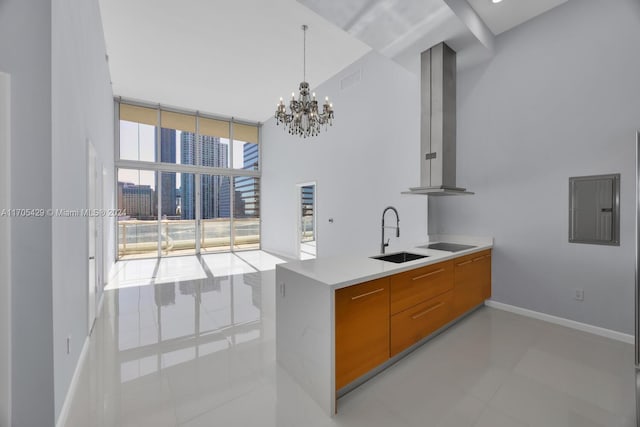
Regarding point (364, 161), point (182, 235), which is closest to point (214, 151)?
point (182, 235)

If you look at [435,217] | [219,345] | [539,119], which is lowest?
[219,345]

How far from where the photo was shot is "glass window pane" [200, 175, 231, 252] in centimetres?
750

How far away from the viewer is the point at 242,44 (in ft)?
13.6

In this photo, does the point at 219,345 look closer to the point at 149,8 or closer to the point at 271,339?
the point at 271,339

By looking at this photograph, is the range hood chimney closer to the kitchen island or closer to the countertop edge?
the countertop edge

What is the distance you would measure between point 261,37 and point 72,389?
4.53 metres

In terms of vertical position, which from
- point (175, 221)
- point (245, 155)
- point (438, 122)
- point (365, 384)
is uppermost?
point (245, 155)

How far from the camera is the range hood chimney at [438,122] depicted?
312cm

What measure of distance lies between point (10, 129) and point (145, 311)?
2672mm

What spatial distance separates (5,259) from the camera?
1.25 metres

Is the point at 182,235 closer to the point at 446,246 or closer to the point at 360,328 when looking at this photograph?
the point at 446,246

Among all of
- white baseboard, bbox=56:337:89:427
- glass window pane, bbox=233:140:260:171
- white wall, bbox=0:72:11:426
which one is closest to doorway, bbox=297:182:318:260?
glass window pane, bbox=233:140:260:171

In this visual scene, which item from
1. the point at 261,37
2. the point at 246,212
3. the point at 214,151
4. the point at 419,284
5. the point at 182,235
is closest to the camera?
the point at 419,284

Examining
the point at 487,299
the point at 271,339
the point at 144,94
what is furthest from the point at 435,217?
the point at 144,94
